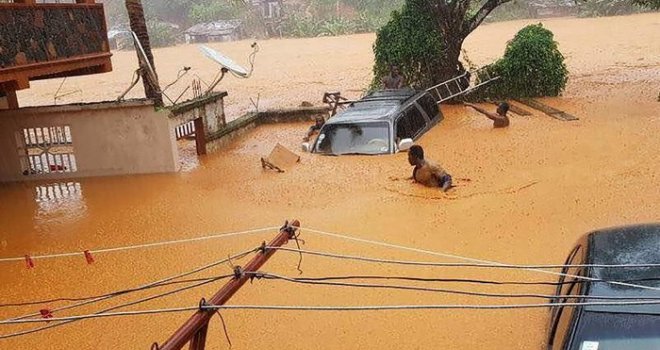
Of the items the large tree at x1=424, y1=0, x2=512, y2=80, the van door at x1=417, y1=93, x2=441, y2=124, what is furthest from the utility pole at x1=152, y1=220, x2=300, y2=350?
the large tree at x1=424, y1=0, x2=512, y2=80

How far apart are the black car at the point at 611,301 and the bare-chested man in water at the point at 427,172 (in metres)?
5.72

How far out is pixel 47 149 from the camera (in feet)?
46.9

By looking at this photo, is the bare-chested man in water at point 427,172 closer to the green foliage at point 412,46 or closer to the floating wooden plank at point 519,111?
the floating wooden plank at point 519,111

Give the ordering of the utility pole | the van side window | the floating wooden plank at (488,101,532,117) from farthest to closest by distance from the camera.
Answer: the floating wooden plank at (488,101,532,117), the van side window, the utility pole

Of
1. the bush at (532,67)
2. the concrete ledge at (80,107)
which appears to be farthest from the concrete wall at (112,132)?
the bush at (532,67)

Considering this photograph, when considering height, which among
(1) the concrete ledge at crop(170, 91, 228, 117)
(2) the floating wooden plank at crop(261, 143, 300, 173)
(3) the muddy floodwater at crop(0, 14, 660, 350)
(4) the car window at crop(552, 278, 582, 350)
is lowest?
(3) the muddy floodwater at crop(0, 14, 660, 350)

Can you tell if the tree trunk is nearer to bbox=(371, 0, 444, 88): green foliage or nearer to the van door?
the van door

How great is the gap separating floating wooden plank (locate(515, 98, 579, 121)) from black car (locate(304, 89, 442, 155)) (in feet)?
13.5

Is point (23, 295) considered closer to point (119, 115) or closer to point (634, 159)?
point (119, 115)

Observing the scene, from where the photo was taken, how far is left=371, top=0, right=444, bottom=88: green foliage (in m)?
18.4

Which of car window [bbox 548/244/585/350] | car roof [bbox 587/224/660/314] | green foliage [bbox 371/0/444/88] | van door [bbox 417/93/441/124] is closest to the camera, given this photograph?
car roof [bbox 587/224/660/314]

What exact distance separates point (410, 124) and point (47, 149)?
8146 millimetres

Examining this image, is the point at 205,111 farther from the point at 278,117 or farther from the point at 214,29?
the point at 214,29

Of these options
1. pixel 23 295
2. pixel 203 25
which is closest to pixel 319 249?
pixel 23 295
